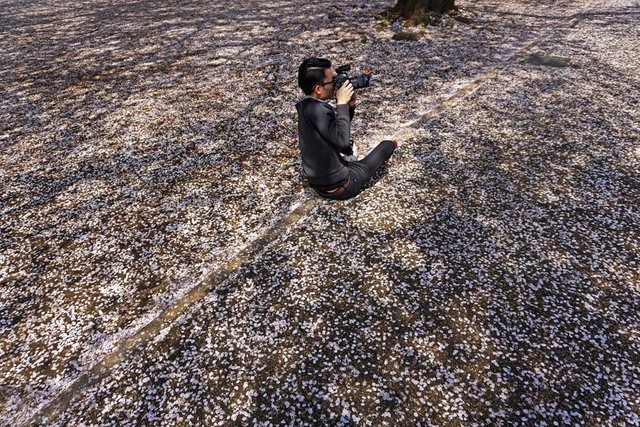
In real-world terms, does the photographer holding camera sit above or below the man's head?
below

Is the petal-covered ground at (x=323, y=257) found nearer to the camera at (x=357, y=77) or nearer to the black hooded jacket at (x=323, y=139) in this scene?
the black hooded jacket at (x=323, y=139)

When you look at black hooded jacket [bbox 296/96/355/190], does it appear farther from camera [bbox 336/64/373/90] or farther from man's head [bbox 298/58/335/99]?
camera [bbox 336/64/373/90]

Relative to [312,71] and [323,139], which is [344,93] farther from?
[323,139]

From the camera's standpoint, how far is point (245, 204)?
13.8 feet

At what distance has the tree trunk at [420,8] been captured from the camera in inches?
423

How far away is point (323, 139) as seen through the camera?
3734 mm

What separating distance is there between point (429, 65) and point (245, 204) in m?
6.02

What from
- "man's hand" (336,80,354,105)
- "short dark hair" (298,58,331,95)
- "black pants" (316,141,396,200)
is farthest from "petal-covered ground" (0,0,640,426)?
"short dark hair" (298,58,331,95)

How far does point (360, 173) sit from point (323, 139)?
26.9 inches

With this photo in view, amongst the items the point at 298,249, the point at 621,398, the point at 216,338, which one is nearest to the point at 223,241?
the point at 298,249

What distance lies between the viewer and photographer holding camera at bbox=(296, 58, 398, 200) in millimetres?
3605

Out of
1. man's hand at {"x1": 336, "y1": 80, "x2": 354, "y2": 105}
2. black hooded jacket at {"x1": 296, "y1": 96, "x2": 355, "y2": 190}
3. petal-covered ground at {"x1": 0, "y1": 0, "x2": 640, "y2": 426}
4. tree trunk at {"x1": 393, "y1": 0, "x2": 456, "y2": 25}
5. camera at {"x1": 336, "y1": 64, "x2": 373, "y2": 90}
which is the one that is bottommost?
petal-covered ground at {"x1": 0, "y1": 0, "x2": 640, "y2": 426}

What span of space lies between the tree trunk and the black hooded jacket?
28.7 feet

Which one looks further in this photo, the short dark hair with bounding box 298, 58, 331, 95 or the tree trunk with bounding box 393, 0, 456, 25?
the tree trunk with bounding box 393, 0, 456, 25
